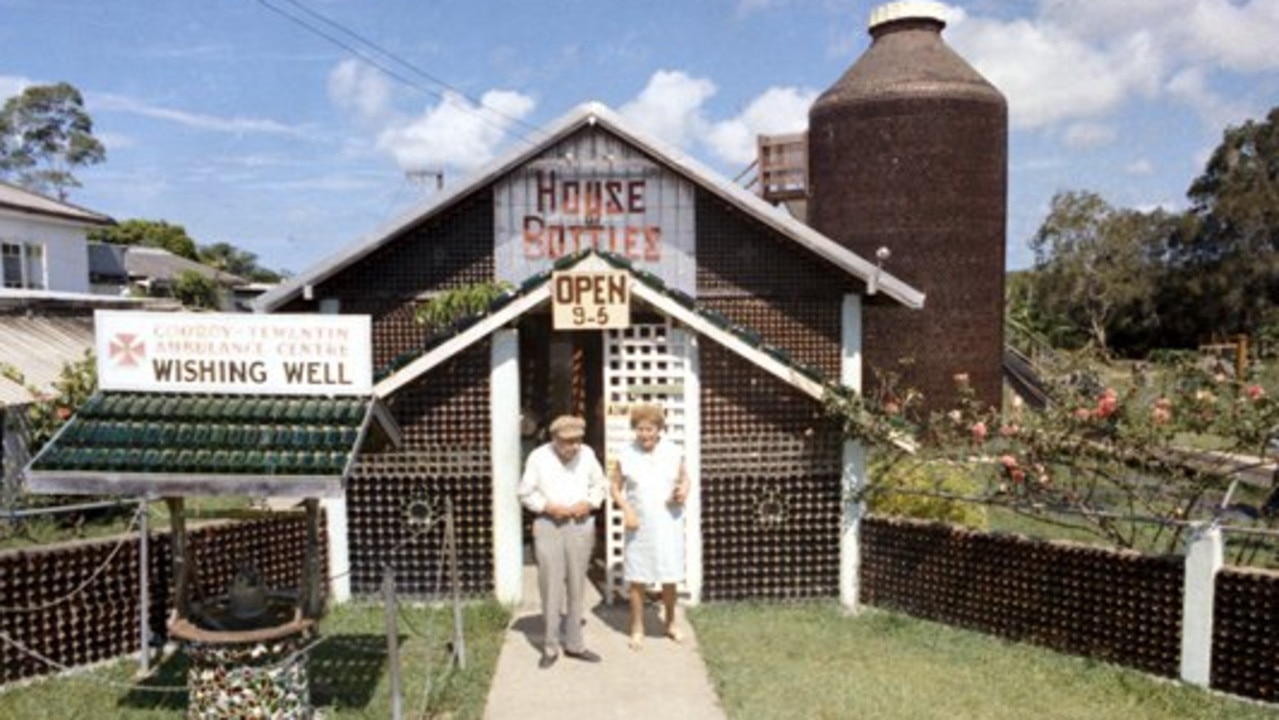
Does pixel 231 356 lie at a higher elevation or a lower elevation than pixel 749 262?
lower

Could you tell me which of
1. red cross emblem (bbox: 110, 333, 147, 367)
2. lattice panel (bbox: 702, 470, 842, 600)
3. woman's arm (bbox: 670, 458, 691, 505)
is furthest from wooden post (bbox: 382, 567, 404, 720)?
lattice panel (bbox: 702, 470, 842, 600)

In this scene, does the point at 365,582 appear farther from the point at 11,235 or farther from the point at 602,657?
the point at 11,235

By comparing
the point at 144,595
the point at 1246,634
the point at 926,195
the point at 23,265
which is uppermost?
the point at 926,195

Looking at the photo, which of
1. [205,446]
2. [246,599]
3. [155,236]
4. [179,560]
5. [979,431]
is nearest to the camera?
[205,446]

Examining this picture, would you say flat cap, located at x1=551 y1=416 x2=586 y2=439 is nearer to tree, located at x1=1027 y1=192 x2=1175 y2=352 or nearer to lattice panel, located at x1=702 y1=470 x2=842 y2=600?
lattice panel, located at x1=702 y1=470 x2=842 y2=600

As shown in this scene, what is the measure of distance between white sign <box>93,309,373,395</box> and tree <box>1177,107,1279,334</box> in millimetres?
47332

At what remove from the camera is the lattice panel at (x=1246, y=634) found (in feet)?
21.1

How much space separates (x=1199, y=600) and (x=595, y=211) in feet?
23.1

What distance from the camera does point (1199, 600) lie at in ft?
22.1

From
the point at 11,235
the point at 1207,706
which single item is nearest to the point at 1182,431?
the point at 1207,706

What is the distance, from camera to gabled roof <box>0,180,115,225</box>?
2391cm

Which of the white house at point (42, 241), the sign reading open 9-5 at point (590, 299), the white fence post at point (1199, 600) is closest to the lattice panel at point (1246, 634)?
the white fence post at point (1199, 600)

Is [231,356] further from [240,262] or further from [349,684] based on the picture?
[240,262]

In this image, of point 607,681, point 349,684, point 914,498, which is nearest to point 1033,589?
point 914,498
